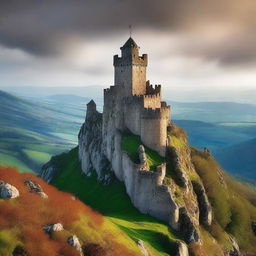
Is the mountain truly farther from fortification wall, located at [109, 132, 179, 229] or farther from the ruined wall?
the ruined wall

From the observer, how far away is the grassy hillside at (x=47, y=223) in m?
50.6

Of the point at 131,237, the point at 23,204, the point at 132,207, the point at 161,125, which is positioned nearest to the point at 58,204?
the point at 23,204

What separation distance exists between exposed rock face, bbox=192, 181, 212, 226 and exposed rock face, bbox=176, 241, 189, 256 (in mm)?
21064

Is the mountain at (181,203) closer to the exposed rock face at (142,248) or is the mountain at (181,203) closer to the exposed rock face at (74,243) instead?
the exposed rock face at (142,248)

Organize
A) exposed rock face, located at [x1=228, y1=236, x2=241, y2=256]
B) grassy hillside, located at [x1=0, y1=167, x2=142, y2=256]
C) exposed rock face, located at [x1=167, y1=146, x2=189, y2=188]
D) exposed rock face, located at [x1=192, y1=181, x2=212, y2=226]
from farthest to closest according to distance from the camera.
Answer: exposed rock face, located at [x1=192, y1=181, x2=212, y2=226] < exposed rock face, located at [x1=228, y1=236, x2=241, y2=256] < exposed rock face, located at [x1=167, y1=146, x2=189, y2=188] < grassy hillside, located at [x1=0, y1=167, x2=142, y2=256]

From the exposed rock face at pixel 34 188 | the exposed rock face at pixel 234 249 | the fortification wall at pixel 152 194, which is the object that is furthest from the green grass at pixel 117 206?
the exposed rock face at pixel 234 249

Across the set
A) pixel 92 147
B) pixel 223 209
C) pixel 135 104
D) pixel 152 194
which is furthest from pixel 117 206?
pixel 92 147

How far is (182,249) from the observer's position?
7444 centimetres

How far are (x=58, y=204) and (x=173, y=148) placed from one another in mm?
43612

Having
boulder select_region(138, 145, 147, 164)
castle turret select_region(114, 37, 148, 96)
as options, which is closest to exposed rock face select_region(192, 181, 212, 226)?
boulder select_region(138, 145, 147, 164)

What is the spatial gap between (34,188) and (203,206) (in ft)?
153

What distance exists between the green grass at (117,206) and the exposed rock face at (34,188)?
51.3 feet

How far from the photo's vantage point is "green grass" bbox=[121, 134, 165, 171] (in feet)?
301

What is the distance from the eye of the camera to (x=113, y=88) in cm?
10594
